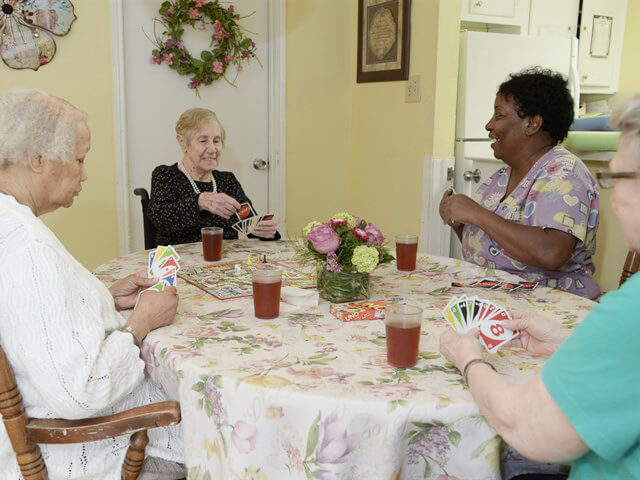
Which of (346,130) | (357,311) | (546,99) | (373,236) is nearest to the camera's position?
(357,311)

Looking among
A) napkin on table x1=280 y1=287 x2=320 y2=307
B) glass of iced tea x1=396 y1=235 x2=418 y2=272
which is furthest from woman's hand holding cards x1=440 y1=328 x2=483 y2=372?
glass of iced tea x1=396 y1=235 x2=418 y2=272

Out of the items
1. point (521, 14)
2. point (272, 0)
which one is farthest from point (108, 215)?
point (521, 14)

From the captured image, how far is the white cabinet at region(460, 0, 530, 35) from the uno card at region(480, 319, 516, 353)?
3.05m

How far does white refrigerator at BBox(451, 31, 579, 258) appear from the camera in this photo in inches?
137

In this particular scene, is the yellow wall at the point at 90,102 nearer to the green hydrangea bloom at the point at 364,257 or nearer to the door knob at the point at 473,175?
the door knob at the point at 473,175

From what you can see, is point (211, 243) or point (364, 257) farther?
point (211, 243)

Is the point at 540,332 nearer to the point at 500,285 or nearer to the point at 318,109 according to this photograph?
the point at 500,285

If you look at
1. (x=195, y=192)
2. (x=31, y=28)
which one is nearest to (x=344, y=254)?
(x=195, y=192)

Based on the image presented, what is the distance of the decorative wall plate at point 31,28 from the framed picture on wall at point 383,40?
173 cm

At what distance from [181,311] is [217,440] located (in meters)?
0.49

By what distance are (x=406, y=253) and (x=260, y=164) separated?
6.93ft

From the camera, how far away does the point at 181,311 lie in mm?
1595

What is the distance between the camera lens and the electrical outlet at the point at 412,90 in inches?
138

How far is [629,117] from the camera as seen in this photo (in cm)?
90
